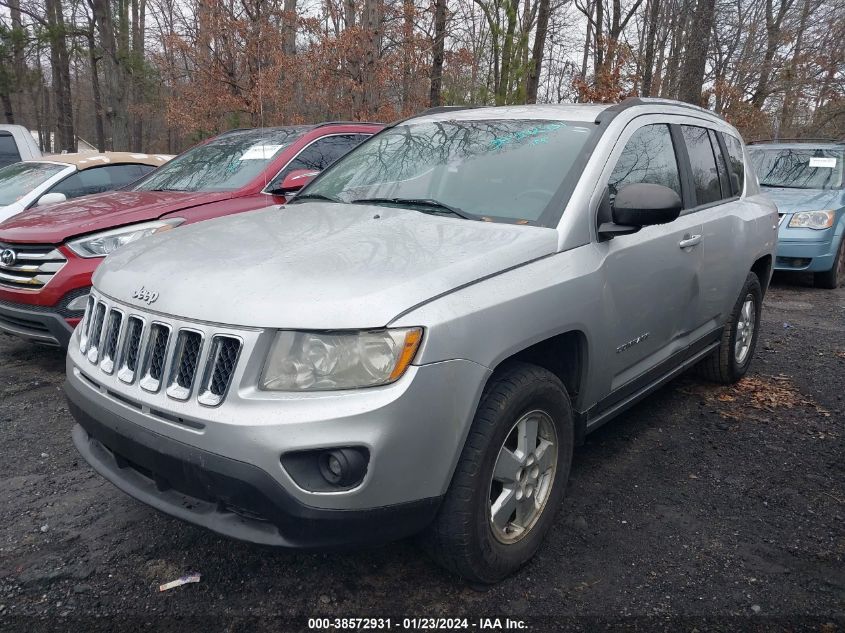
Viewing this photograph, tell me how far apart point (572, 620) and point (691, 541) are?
81cm

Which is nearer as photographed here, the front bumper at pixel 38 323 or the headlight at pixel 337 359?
the headlight at pixel 337 359

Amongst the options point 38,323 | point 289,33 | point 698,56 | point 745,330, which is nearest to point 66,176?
point 38,323

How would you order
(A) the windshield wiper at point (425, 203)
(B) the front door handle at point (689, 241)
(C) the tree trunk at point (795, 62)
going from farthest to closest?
(C) the tree trunk at point (795, 62), (B) the front door handle at point (689, 241), (A) the windshield wiper at point (425, 203)

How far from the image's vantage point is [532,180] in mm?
3025

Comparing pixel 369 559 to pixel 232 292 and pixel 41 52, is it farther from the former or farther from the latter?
pixel 41 52

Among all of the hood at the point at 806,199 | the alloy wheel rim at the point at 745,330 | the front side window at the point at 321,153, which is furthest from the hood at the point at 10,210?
the hood at the point at 806,199

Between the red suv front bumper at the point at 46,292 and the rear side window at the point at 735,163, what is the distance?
14.0 feet

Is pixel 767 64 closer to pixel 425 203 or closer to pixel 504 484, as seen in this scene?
pixel 425 203

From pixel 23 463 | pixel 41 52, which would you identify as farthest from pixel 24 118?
pixel 23 463

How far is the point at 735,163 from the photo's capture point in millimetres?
4637

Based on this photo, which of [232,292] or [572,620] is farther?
[572,620]

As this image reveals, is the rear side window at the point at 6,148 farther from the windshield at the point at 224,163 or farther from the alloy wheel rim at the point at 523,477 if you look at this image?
the alloy wheel rim at the point at 523,477

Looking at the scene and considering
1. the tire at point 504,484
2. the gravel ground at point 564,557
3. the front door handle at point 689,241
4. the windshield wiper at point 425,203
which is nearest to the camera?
the tire at point 504,484

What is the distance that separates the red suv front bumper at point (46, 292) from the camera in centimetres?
440
